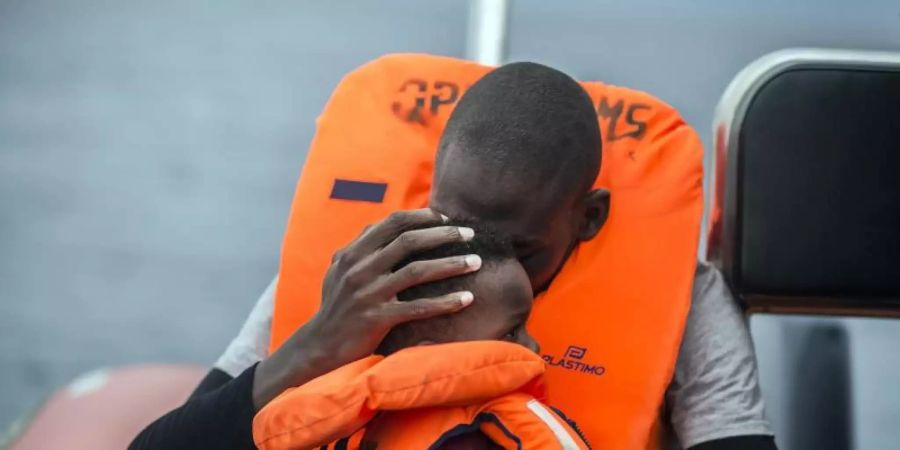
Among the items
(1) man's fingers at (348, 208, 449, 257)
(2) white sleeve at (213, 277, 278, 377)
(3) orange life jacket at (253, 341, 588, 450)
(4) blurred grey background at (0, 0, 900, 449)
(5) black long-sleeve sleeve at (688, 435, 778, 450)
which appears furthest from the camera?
(4) blurred grey background at (0, 0, 900, 449)

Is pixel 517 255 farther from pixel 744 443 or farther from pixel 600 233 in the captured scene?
pixel 744 443

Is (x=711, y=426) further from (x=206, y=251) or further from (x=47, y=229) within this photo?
(x=47, y=229)

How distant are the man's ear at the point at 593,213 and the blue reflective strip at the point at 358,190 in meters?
0.23

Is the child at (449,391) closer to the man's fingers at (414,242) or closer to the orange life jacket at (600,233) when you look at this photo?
the man's fingers at (414,242)

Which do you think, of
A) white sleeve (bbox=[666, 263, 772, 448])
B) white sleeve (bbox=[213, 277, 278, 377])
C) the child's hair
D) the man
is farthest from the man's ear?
white sleeve (bbox=[213, 277, 278, 377])

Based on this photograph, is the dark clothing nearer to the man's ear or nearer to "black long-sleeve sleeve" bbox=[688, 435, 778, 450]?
"black long-sleeve sleeve" bbox=[688, 435, 778, 450]

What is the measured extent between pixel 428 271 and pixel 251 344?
0.43 metres

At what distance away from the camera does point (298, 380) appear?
83 cm

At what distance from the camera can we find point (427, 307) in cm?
72

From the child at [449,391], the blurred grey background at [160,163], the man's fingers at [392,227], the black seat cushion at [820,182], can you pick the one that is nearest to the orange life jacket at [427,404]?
the child at [449,391]

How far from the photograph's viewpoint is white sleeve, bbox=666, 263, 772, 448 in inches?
37.4

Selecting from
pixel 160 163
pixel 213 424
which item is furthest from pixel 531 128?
pixel 160 163

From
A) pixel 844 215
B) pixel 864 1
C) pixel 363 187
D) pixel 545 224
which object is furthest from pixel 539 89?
pixel 864 1

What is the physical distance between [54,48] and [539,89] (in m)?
1.58
